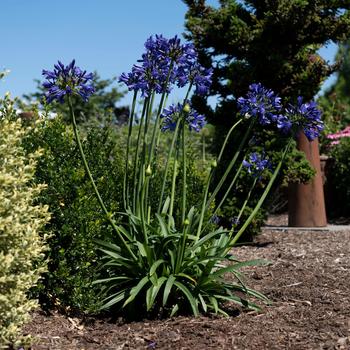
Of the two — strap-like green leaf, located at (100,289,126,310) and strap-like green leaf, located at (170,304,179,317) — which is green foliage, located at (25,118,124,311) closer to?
strap-like green leaf, located at (100,289,126,310)

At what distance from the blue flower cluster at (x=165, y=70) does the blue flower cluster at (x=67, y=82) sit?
411 mm

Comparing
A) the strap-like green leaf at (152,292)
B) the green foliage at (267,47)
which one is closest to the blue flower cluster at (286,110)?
the strap-like green leaf at (152,292)

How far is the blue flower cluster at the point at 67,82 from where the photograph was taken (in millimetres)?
4348

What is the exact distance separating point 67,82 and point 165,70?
0.76m

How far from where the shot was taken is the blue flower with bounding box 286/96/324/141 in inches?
188

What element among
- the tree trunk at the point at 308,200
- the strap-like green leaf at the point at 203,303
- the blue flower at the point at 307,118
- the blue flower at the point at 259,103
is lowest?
the strap-like green leaf at the point at 203,303

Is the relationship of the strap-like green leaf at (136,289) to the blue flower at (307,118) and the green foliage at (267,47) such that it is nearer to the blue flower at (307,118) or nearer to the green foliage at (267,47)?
the blue flower at (307,118)

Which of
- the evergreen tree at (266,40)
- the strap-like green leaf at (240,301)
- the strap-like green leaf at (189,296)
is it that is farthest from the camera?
the evergreen tree at (266,40)

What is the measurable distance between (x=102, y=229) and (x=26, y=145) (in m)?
0.82

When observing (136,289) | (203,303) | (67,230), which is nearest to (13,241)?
(67,230)

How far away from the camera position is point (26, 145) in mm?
4707

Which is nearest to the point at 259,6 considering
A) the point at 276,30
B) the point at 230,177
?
the point at 276,30

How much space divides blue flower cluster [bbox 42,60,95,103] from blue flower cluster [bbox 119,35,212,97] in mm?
411

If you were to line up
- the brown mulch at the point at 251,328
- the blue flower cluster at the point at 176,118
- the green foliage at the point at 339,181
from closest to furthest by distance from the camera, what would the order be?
the brown mulch at the point at 251,328 → the blue flower cluster at the point at 176,118 → the green foliage at the point at 339,181
